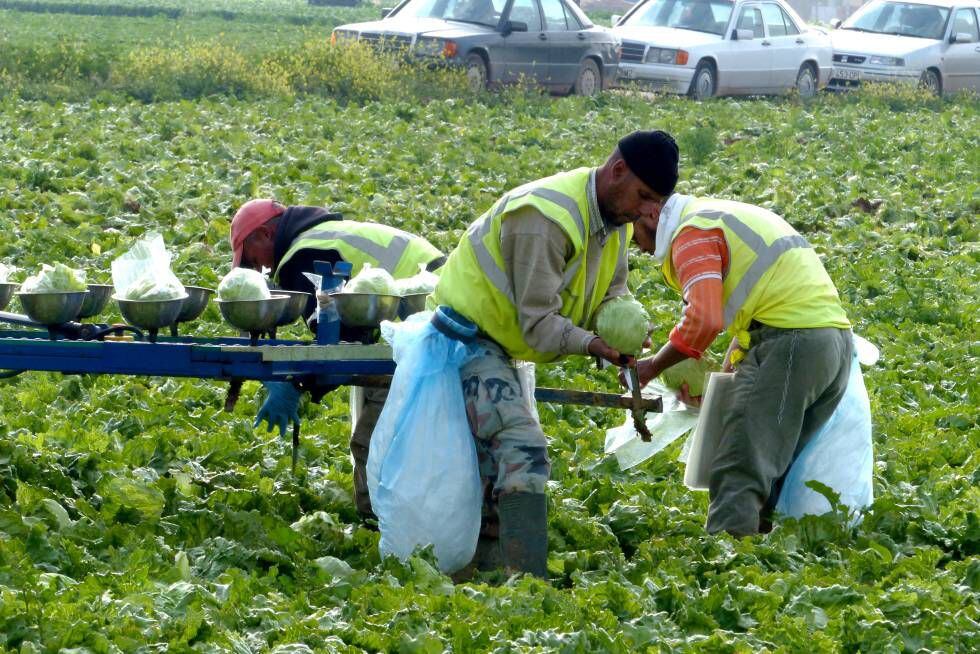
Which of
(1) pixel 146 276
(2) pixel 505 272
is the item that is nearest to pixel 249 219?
(1) pixel 146 276

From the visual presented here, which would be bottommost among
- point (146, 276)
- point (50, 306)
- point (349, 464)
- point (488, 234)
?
point (349, 464)

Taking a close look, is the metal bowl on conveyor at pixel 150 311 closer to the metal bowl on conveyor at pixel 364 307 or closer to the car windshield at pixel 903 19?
the metal bowl on conveyor at pixel 364 307

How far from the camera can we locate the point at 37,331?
611 centimetres

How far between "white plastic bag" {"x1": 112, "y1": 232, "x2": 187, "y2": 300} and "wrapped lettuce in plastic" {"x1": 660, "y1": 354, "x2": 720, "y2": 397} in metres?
1.84

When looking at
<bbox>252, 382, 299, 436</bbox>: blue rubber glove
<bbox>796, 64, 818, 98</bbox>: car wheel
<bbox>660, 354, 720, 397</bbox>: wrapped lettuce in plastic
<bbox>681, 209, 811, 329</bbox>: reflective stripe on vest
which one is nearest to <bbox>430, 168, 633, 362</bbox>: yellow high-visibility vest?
<bbox>681, 209, 811, 329</bbox>: reflective stripe on vest

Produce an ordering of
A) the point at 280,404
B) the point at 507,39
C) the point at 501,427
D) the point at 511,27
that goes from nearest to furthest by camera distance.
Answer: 1. the point at 501,427
2. the point at 280,404
3. the point at 511,27
4. the point at 507,39

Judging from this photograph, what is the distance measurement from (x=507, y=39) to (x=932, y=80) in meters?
6.99

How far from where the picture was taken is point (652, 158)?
4.85m

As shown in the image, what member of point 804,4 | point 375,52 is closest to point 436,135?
point 375,52

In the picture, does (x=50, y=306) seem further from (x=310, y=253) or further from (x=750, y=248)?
(x=750, y=248)

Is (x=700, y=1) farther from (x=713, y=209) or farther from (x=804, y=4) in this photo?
(x=804, y=4)

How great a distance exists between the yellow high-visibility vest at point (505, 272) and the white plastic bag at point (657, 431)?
808 millimetres

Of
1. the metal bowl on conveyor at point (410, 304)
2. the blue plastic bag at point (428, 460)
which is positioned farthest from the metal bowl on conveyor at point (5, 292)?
the blue plastic bag at point (428, 460)

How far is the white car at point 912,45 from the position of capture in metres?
21.2
